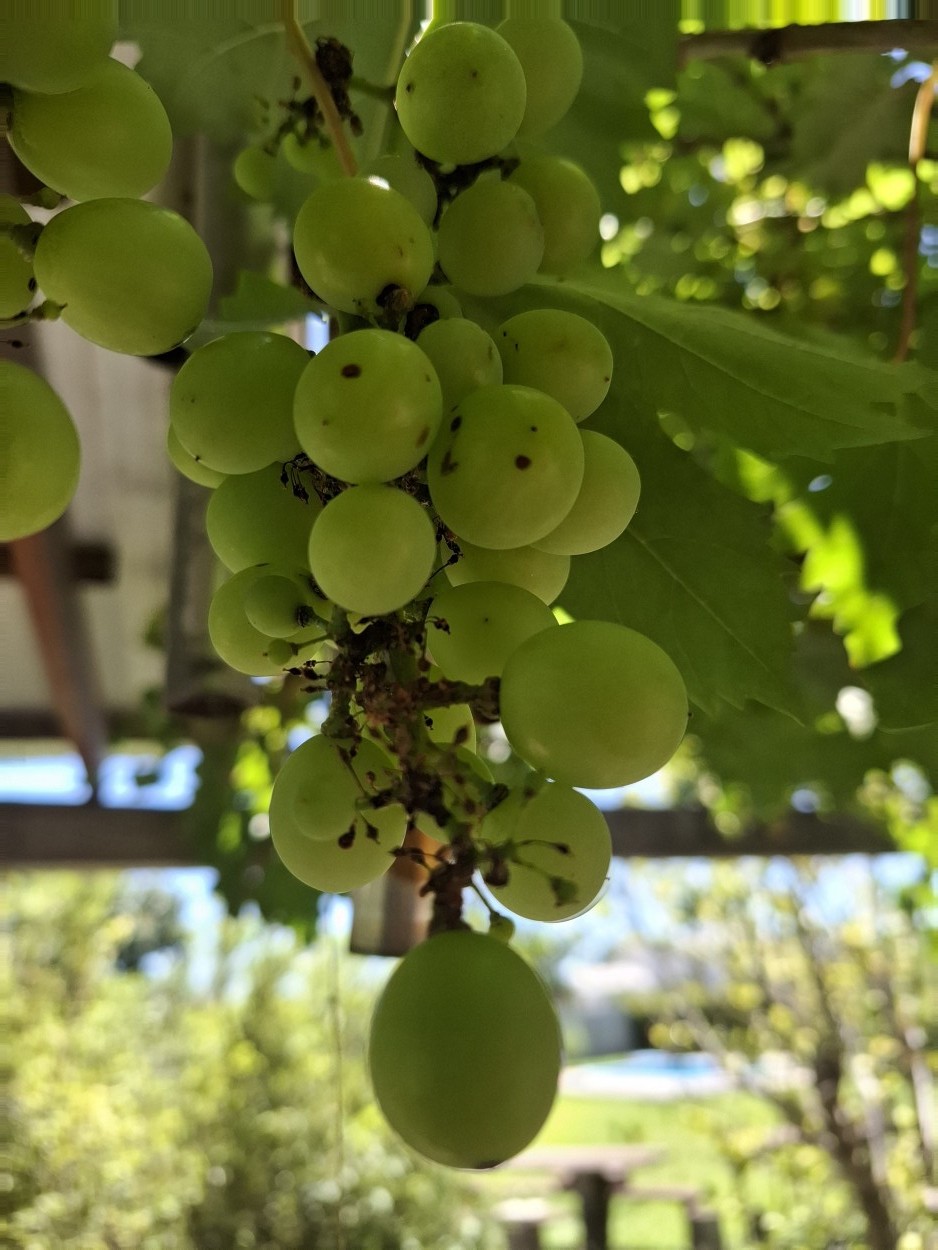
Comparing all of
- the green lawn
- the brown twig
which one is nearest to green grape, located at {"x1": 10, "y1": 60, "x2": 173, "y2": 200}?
the brown twig

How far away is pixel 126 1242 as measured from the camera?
117 inches

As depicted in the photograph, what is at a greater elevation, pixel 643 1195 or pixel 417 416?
pixel 417 416

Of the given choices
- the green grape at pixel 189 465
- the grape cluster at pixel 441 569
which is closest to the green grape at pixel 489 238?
the grape cluster at pixel 441 569

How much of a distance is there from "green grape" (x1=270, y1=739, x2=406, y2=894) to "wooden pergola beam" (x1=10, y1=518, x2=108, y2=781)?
149 cm

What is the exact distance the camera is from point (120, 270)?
0.30 m

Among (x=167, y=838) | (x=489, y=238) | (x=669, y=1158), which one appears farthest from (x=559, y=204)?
(x=669, y=1158)

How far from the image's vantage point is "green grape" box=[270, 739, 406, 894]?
0.31 meters

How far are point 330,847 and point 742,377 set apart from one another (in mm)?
216

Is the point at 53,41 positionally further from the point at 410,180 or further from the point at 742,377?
the point at 742,377

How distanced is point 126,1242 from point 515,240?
3.38 metres

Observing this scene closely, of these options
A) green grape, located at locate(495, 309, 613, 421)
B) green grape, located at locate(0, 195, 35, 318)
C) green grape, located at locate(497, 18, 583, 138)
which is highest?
green grape, located at locate(497, 18, 583, 138)

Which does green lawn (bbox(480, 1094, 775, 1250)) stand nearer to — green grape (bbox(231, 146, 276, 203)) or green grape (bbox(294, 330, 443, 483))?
green grape (bbox(231, 146, 276, 203))

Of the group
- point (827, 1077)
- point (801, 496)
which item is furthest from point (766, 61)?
point (827, 1077)

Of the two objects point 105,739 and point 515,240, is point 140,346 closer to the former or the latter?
point 515,240
